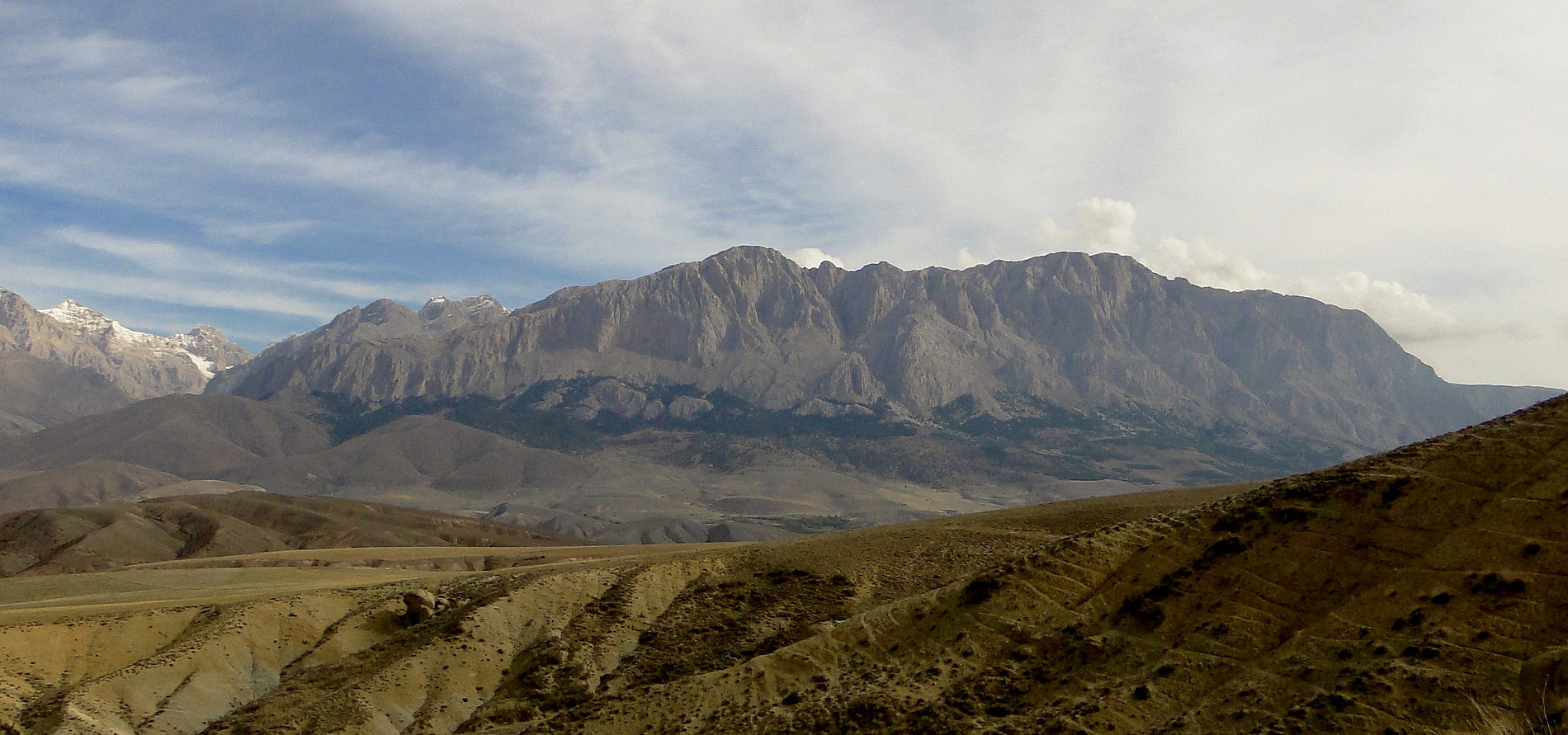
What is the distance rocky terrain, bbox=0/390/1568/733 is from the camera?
2400 cm

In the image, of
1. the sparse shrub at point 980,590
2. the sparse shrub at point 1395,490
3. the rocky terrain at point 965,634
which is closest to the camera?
the rocky terrain at point 965,634

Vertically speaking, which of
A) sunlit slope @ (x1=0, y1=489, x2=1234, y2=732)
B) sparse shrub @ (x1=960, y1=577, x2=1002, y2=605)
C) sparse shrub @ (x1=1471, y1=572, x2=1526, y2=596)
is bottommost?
sunlit slope @ (x1=0, y1=489, x2=1234, y2=732)

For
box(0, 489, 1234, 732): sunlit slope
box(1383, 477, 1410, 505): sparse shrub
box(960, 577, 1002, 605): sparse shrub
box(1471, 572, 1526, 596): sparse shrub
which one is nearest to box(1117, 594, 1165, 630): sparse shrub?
box(960, 577, 1002, 605): sparse shrub

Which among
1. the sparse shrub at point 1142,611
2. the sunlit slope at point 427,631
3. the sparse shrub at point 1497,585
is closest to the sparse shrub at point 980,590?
the sparse shrub at point 1142,611

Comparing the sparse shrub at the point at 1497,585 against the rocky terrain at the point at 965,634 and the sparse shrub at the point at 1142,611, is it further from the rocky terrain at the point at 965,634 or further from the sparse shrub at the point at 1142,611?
the sparse shrub at the point at 1142,611

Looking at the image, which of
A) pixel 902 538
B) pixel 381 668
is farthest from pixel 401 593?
pixel 902 538

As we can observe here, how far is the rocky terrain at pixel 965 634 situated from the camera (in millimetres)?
24000

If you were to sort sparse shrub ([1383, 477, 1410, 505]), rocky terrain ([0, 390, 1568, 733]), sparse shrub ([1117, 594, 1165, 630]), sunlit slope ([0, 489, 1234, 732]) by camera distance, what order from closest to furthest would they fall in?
rocky terrain ([0, 390, 1568, 733]), sparse shrub ([1117, 594, 1165, 630]), sparse shrub ([1383, 477, 1410, 505]), sunlit slope ([0, 489, 1234, 732])

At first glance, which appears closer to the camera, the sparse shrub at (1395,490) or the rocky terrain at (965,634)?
the rocky terrain at (965,634)

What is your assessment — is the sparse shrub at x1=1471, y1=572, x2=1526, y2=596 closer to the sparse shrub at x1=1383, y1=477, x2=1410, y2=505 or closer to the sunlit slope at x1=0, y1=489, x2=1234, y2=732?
the sparse shrub at x1=1383, y1=477, x2=1410, y2=505

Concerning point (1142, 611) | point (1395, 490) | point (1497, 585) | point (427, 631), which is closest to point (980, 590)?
point (1142, 611)

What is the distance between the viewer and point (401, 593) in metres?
58.8

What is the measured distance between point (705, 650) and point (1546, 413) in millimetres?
37310

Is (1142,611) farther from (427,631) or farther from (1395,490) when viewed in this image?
(427,631)
